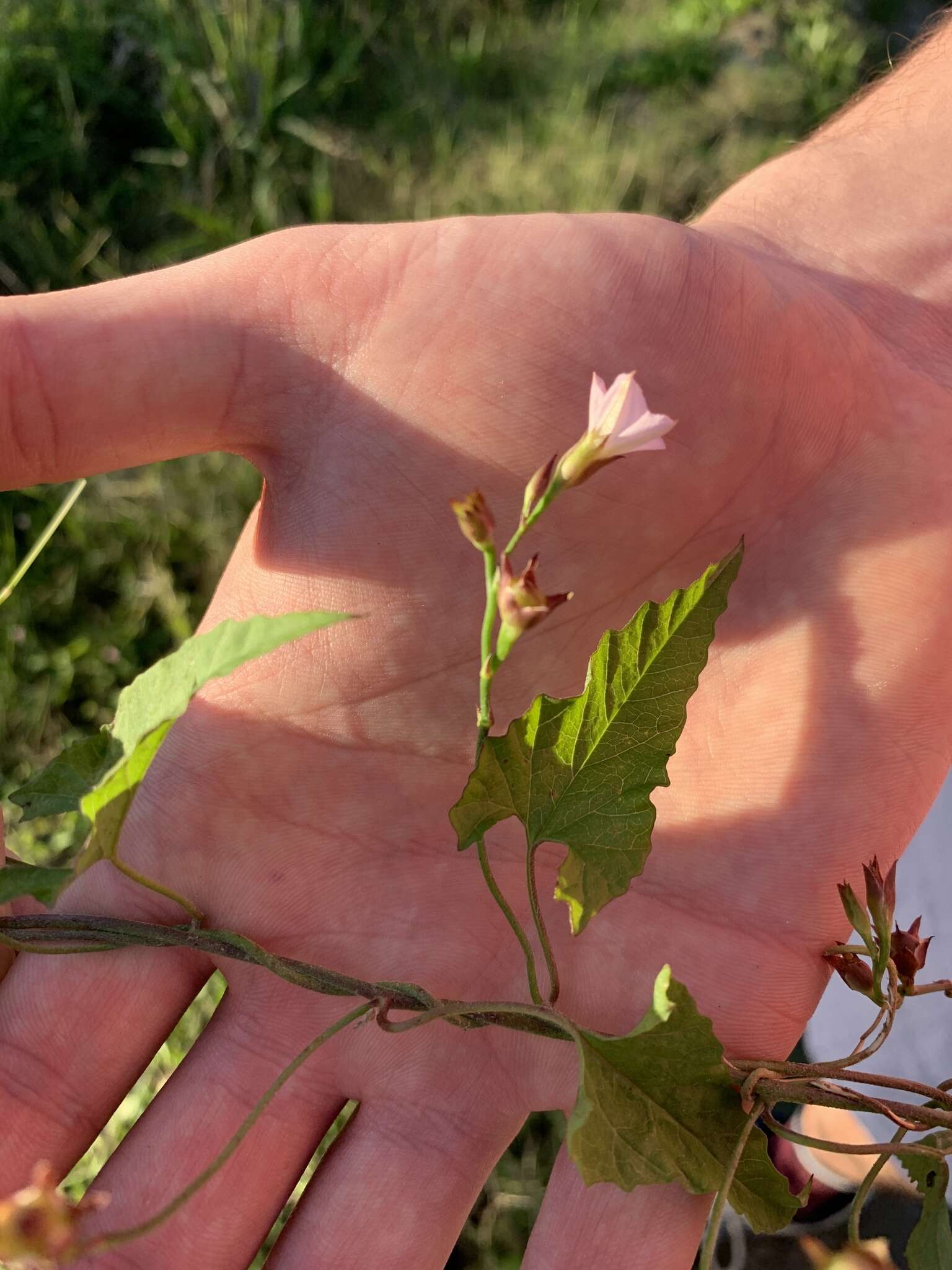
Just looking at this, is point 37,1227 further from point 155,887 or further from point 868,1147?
point 868,1147

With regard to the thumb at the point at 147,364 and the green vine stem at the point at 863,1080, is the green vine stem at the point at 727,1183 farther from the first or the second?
the thumb at the point at 147,364

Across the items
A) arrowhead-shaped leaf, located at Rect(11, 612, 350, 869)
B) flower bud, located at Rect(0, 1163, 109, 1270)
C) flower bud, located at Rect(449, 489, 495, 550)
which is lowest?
flower bud, located at Rect(0, 1163, 109, 1270)

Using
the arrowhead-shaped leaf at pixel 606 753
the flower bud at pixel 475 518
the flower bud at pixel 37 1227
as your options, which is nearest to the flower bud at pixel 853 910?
the arrowhead-shaped leaf at pixel 606 753

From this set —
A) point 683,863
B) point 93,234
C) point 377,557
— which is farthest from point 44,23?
point 683,863

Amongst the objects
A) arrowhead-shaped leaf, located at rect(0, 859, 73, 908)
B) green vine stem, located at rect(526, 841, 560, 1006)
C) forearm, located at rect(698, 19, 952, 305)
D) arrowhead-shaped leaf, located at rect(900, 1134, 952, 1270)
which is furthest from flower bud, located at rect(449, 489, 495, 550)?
forearm, located at rect(698, 19, 952, 305)

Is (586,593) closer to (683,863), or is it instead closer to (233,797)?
(683,863)

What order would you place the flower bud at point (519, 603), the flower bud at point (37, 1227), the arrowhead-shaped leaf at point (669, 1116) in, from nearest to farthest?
the flower bud at point (37, 1227) < the flower bud at point (519, 603) < the arrowhead-shaped leaf at point (669, 1116)

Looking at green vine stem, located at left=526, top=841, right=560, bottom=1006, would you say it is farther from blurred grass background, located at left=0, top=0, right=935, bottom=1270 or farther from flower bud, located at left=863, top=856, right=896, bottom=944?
blurred grass background, located at left=0, top=0, right=935, bottom=1270
